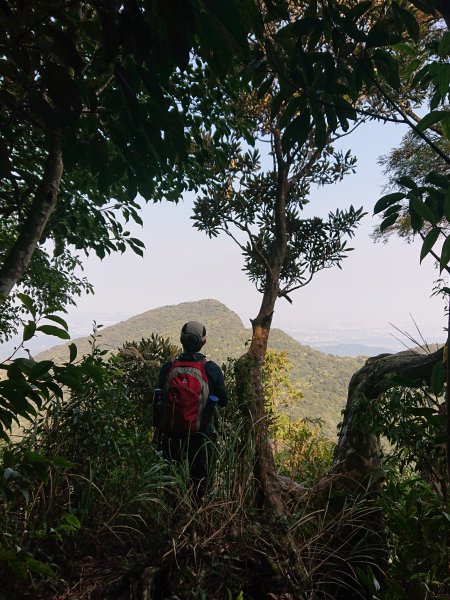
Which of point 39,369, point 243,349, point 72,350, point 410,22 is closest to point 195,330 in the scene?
point 72,350

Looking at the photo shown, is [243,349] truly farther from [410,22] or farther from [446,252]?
[446,252]

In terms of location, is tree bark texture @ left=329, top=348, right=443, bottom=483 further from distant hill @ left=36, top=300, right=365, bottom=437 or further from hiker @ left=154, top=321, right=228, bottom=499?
distant hill @ left=36, top=300, right=365, bottom=437

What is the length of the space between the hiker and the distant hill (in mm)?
27023

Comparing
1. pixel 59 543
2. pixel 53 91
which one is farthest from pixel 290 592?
pixel 53 91

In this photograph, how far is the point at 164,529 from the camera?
2588mm

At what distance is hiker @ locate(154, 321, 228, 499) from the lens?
12.1ft

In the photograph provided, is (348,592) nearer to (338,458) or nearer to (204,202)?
(338,458)

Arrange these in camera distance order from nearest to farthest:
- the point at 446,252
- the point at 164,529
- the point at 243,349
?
1. the point at 446,252
2. the point at 164,529
3. the point at 243,349

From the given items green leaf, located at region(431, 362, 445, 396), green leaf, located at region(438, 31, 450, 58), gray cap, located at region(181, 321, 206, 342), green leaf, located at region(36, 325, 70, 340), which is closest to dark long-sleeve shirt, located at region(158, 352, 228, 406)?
gray cap, located at region(181, 321, 206, 342)

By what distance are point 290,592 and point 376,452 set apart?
8.46 ft

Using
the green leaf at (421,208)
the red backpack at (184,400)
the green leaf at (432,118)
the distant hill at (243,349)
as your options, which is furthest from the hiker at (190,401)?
the distant hill at (243,349)

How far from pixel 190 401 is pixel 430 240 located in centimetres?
293

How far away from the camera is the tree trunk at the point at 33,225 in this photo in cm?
328

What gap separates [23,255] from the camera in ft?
11.0
